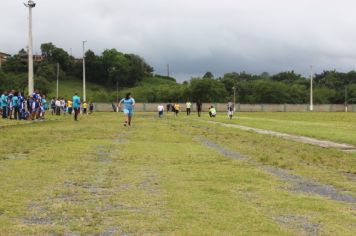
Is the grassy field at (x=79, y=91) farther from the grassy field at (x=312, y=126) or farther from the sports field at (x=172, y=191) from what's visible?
the sports field at (x=172, y=191)

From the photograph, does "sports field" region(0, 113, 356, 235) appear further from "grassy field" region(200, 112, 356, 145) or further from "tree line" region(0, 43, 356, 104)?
"tree line" region(0, 43, 356, 104)

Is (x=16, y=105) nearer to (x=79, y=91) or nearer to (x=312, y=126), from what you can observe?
(x=312, y=126)

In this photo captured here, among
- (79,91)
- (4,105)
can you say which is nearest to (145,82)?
(79,91)

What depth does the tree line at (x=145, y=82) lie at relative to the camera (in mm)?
146875

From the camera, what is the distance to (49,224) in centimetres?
717

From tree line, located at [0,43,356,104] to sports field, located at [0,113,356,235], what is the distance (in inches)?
4730

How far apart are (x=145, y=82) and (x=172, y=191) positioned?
170617 millimetres

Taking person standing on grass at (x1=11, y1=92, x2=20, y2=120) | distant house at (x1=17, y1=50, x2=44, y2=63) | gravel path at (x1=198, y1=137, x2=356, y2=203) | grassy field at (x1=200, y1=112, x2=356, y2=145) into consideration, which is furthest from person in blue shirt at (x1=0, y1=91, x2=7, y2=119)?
distant house at (x1=17, y1=50, x2=44, y2=63)

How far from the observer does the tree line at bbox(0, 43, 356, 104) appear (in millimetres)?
146875

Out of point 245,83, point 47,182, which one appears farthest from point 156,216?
point 245,83

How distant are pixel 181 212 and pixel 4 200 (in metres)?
2.64

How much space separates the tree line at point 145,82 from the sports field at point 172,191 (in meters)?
120

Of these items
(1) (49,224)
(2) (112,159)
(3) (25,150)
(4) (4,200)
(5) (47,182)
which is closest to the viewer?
(1) (49,224)

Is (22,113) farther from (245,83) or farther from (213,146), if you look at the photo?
(245,83)
